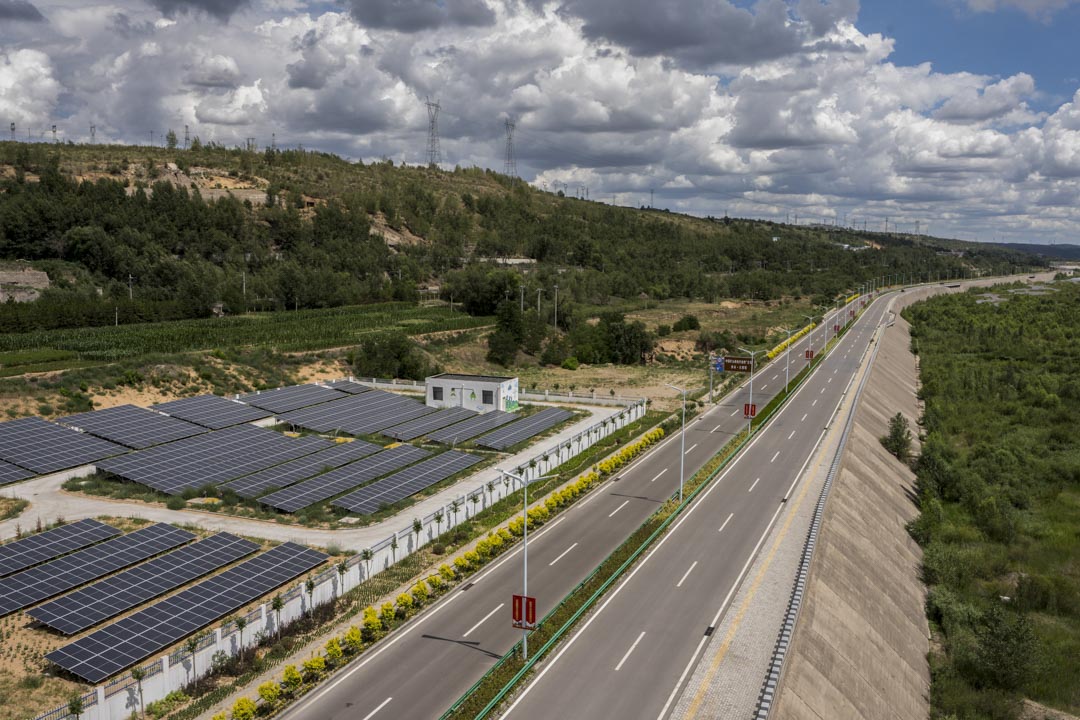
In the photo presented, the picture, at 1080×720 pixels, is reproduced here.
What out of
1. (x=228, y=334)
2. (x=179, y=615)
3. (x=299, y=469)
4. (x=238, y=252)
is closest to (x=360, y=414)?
(x=299, y=469)

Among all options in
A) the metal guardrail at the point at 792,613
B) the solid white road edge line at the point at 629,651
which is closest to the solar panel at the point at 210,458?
the solid white road edge line at the point at 629,651

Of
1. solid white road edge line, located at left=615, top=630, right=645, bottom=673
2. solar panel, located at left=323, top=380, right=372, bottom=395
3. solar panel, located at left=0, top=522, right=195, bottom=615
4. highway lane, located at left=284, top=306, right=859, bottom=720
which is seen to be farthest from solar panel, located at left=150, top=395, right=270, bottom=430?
solid white road edge line, located at left=615, top=630, right=645, bottom=673

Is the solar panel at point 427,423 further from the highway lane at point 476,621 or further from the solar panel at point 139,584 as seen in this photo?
the solar panel at point 139,584

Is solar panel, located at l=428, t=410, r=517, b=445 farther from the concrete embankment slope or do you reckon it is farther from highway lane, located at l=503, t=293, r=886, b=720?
the concrete embankment slope

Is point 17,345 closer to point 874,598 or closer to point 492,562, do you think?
point 492,562

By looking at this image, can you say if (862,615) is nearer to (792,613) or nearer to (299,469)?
(792,613)
